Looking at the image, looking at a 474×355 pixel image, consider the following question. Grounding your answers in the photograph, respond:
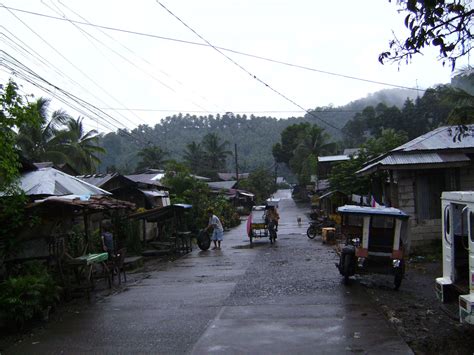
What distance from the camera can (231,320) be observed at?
7.94 meters

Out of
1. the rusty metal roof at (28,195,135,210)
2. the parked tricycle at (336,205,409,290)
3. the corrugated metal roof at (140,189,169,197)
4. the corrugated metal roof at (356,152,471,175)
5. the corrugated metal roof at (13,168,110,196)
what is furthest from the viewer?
the corrugated metal roof at (140,189,169,197)

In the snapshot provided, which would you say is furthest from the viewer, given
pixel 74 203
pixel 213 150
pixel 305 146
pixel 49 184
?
Answer: pixel 213 150

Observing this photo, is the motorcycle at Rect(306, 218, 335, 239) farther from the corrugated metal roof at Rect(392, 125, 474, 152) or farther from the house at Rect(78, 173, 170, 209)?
the corrugated metal roof at Rect(392, 125, 474, 152)

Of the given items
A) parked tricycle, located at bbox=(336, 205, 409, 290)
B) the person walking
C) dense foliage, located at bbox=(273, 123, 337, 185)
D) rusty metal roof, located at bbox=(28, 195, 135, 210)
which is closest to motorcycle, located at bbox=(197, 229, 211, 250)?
the person walking

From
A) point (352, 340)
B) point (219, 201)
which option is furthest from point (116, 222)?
point (219, 201)

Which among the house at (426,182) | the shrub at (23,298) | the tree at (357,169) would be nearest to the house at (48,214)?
the shrub at (23,298)

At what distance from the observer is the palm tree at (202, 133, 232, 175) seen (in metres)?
70.2

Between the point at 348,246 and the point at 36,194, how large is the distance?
7.50m

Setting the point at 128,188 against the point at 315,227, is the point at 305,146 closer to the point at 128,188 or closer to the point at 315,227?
the point at 315,227

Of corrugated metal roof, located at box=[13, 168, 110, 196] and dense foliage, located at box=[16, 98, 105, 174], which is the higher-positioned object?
dense foliage, located at box=[16, 98, 105, 174]

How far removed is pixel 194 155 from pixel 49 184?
54.1 meters

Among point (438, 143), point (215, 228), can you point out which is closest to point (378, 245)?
point (438, 143)

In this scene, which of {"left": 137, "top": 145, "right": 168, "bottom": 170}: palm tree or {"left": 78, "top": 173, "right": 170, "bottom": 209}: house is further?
{"left": 137, "top": 145, "right": 168, "bottom": 170}: palm tree

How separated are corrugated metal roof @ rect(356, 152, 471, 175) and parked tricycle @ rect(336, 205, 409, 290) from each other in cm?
381
